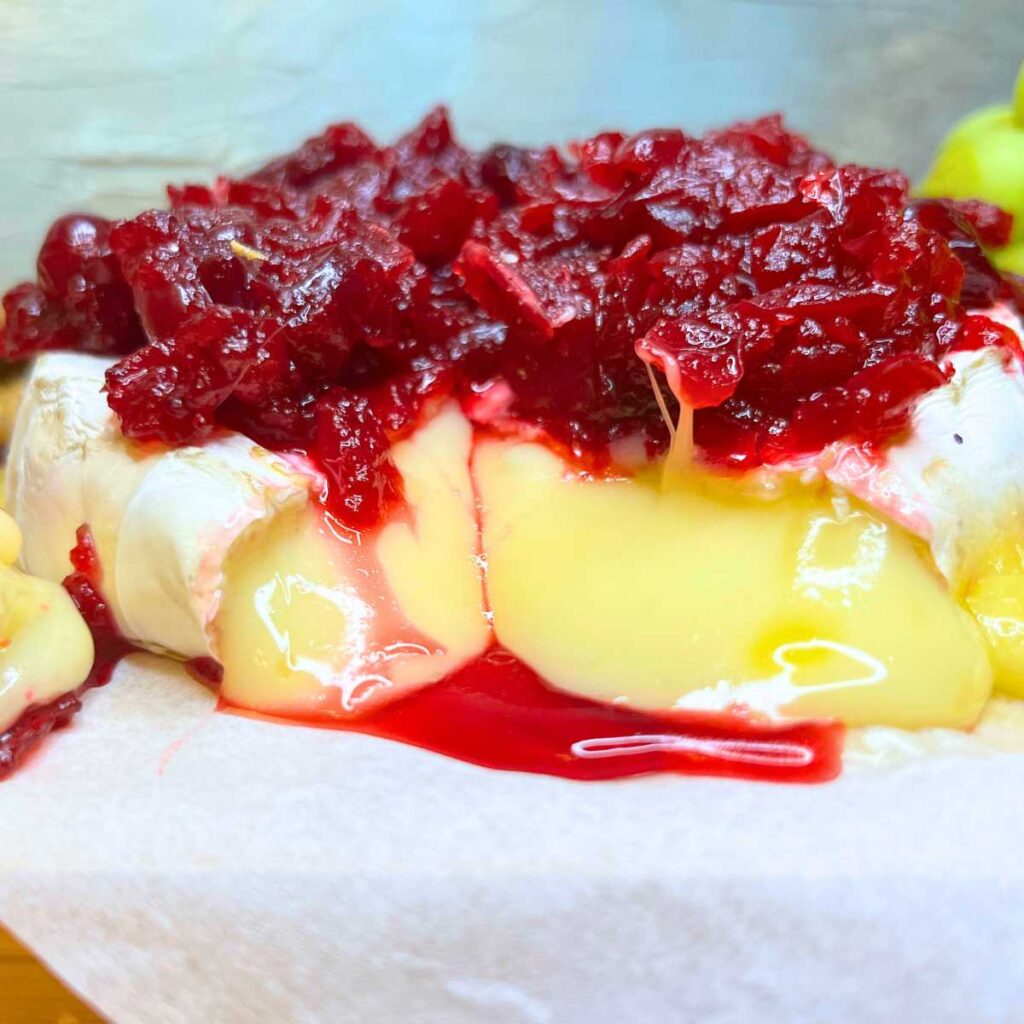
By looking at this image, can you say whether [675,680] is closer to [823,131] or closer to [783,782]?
[783,782]

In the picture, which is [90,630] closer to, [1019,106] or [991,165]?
[991,165]

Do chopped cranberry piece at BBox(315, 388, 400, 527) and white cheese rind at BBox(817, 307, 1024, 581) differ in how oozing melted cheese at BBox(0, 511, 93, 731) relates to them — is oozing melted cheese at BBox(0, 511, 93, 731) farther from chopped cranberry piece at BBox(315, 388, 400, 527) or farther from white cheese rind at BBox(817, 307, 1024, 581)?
white cheese rind at BBox(817, 307, 1024, 581)

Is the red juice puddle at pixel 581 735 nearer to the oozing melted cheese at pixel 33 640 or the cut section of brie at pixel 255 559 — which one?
the cut section of brie at pixel 255 559

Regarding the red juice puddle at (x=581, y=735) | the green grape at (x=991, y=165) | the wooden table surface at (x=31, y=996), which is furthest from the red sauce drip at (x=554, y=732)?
the green grape at (x=991, y=165)

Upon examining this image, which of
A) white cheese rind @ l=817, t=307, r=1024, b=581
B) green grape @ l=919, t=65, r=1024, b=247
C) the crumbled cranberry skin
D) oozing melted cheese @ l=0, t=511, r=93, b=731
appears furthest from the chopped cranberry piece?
green grape @ l=919, t=65, r=1024, b=247

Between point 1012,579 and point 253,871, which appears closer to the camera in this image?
point 253,871

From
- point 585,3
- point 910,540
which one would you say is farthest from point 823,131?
point 910,540

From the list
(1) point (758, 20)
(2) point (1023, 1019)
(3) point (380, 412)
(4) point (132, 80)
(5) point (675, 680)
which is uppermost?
(1) point (758, 20)
